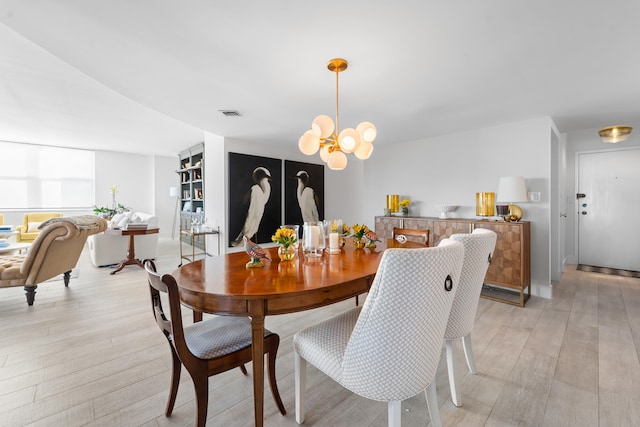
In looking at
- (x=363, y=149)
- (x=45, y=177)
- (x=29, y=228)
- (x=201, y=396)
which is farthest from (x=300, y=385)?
(x=45, y=177)

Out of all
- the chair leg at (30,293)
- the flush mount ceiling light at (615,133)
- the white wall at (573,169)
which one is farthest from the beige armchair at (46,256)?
the white wall at (573,169)

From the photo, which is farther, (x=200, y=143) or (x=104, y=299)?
(x=200, y=143)

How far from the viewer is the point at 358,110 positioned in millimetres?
3107

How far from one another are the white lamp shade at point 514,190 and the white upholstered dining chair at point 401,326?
264 cm

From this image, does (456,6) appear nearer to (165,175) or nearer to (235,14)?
(235,14)

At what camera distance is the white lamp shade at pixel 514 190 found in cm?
311

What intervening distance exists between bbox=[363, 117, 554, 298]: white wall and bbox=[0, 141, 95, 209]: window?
756cm

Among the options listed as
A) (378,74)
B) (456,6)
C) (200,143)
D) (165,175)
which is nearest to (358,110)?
(378,74)

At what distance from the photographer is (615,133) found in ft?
12.3

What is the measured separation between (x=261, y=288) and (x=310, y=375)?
3.19 ft

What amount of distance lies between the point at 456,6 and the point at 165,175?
864 centimetres

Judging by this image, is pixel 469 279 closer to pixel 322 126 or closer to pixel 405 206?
pixel 322 126

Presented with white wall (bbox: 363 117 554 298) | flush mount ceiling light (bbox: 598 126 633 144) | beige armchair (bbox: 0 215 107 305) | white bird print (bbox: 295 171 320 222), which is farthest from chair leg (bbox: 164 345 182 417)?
flush mount ceiling light (bbox: 598 126 633 144)

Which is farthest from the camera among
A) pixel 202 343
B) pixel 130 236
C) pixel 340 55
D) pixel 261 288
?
pixel 130 236
